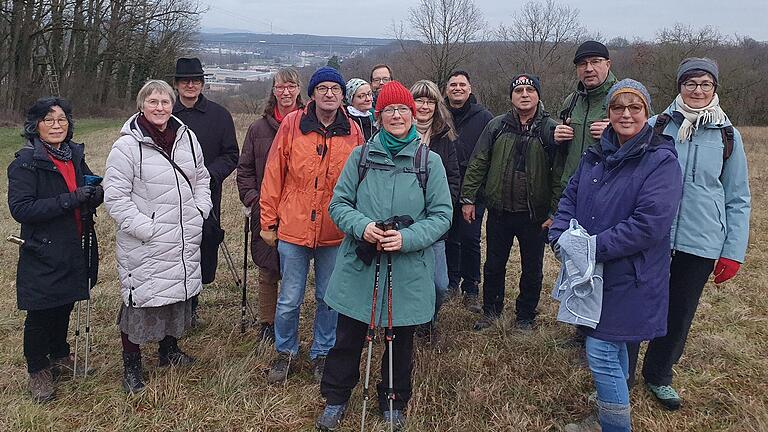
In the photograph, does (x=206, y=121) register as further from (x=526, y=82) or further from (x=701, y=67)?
(x=701, y=67)

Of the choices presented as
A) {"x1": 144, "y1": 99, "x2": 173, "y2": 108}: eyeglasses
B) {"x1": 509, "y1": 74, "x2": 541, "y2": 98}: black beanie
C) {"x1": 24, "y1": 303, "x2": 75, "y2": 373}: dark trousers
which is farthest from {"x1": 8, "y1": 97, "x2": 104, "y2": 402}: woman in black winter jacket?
{"x1": 509, "y1": 74, "x2": 541, "y2": 98}: black beanie

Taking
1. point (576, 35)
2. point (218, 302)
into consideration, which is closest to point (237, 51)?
point (576, 35)

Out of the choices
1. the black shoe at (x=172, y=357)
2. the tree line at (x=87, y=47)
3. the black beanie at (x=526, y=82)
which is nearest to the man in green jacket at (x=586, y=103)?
the black beanie at (x=526, y=82)

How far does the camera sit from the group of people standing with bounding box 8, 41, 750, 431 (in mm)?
3119

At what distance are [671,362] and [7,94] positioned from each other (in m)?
33.1

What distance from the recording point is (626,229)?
9.74 feet

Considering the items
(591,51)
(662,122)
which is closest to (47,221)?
(591,51)

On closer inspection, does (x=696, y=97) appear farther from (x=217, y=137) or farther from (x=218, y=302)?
(x=218, y=302)

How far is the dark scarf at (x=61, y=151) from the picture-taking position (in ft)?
12.3

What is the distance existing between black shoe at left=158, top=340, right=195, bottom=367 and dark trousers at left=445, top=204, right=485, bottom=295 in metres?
2.66

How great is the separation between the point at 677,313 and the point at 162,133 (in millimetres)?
3658

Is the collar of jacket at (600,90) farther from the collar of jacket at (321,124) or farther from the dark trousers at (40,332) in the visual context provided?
the dark trousers at (40,332)

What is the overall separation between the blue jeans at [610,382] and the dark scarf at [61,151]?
3522mm

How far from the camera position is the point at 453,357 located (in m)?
4.46
